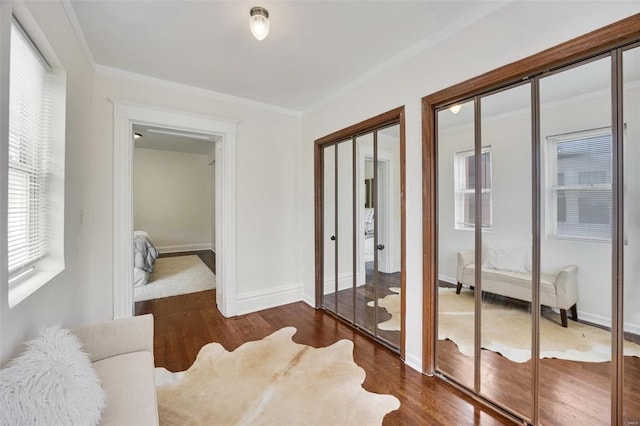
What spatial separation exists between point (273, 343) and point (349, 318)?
0.87 meters

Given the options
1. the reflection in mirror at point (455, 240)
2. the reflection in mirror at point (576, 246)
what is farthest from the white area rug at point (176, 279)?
the reflection in mirror at point (576, 246)

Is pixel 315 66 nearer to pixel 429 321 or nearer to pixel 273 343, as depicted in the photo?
pixel 429 321

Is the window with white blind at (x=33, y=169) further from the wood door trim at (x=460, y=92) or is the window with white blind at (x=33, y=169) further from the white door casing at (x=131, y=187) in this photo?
the wood door trim at (x=460, y=92)

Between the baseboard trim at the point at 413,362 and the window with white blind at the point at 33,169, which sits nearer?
the window with white blind at the point at 33,169

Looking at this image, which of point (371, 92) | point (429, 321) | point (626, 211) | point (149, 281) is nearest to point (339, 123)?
point (371, 92)

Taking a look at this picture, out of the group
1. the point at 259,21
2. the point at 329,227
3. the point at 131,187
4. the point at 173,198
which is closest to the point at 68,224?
the point at 131,187

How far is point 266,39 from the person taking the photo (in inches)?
80.4

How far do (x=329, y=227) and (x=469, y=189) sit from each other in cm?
165

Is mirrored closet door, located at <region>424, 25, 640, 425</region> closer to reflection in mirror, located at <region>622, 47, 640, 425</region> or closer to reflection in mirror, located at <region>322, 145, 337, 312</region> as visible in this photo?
reflection in mirror, located at <region>622, 47, 640, 425</region>

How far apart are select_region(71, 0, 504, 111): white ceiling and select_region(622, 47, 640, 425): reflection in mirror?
2.68 ft

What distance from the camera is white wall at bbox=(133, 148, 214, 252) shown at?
22.8 ft

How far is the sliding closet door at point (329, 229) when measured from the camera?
3.15 m

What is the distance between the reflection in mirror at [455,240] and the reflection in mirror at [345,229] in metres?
1.07

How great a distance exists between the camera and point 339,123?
2.93 m
